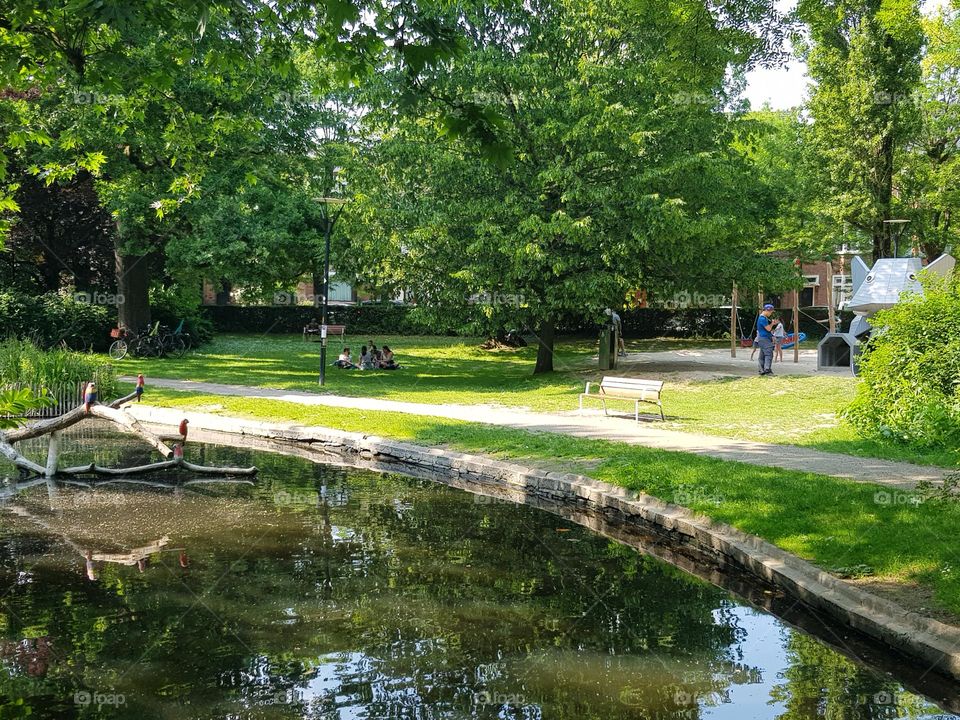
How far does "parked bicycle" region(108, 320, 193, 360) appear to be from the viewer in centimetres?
3198

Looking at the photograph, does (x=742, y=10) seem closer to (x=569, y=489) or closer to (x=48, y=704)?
(x=569, y=489)

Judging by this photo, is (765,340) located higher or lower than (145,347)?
higher

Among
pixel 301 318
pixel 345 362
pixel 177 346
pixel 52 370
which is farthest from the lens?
pixel 301 318

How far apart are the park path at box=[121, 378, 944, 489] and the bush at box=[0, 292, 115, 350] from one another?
32.6ft

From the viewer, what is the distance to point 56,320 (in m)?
32.8

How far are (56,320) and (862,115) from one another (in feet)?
107

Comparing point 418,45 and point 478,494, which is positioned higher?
point 418,45

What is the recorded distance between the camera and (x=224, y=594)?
8.33 meters

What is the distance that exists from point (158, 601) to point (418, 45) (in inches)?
209

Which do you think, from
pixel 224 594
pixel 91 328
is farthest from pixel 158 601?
pixel 91 328

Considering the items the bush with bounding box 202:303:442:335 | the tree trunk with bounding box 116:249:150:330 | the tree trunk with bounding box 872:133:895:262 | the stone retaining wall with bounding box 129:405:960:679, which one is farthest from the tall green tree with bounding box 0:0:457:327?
the tree trunk with bounding box 872:133:895:262

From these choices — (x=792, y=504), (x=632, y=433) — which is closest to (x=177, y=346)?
(x=632, y=433)

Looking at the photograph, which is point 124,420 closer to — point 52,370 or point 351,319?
point 52,370

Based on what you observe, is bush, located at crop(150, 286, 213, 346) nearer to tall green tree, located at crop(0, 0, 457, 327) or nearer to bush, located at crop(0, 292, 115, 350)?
tall green tree, located at crop(0, 0, 457, 327)
